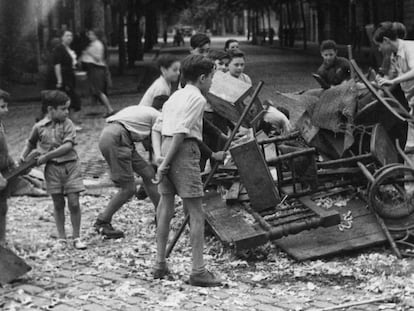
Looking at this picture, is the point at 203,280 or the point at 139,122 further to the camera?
the point at 139,122

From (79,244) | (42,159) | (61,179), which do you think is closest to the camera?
(42,159)

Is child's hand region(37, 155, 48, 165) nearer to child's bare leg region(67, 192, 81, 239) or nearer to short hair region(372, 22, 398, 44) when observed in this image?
child's bare leg region(67, 192, 81, 239)

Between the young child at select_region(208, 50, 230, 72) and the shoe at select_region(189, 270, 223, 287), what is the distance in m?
3.16

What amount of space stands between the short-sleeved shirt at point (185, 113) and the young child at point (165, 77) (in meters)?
1.80

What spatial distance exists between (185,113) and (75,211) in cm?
200

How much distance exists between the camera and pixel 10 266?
6359mm

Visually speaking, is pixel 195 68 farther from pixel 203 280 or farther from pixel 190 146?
pixel 203 280

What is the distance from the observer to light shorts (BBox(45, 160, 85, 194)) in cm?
764

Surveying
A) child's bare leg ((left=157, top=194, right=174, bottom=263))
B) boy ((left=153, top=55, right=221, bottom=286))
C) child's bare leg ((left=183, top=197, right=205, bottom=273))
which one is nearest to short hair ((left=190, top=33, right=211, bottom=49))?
boy ((left=153, top=55, right=221, bottom=286))

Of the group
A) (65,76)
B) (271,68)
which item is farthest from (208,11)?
(65,76)

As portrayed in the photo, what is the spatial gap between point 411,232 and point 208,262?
1.63 m

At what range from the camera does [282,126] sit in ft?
28.6

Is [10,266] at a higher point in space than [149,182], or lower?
lower

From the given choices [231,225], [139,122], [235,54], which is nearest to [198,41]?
[235,54]
